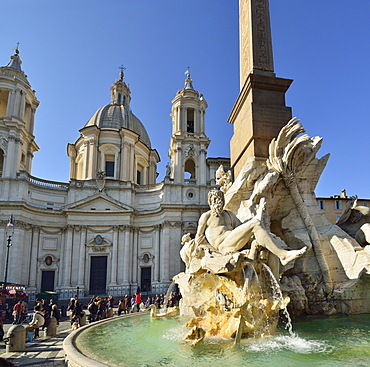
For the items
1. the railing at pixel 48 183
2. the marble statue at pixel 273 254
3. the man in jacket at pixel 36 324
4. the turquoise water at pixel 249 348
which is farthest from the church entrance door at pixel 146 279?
the turquoise water at pixel 249 348

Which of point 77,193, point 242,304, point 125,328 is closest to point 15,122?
point 77,193

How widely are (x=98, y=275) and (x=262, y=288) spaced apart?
90.6 feet

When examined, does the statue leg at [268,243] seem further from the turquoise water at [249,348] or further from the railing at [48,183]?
the railing at [48,183]

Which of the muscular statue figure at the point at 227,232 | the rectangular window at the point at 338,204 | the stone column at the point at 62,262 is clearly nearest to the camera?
the muscular statue figure at the point at 227,232

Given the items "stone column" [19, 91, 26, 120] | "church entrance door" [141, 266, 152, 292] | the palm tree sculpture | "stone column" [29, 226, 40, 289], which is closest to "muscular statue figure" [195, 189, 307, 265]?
the palm tree sculpture

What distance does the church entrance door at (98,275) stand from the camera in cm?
3044

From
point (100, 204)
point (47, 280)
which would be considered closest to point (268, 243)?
point (100, 204)

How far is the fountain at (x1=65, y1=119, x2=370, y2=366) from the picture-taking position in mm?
4582

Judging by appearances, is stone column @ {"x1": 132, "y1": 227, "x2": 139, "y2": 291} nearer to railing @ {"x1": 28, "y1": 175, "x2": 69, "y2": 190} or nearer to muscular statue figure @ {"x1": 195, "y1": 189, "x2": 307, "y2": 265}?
railing @ {"x1": 28, "y1": 175, "x2": 69, "y2": 190}

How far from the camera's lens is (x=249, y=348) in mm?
4680

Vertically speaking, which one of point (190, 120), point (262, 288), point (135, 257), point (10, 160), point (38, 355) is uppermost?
point (190, 120)

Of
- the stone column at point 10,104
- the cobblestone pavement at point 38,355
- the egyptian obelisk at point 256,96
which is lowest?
the cobblestone pavement at point 38,355

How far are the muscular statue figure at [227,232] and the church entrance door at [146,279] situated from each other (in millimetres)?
26048

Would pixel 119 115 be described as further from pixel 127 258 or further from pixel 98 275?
pixel 98 275
